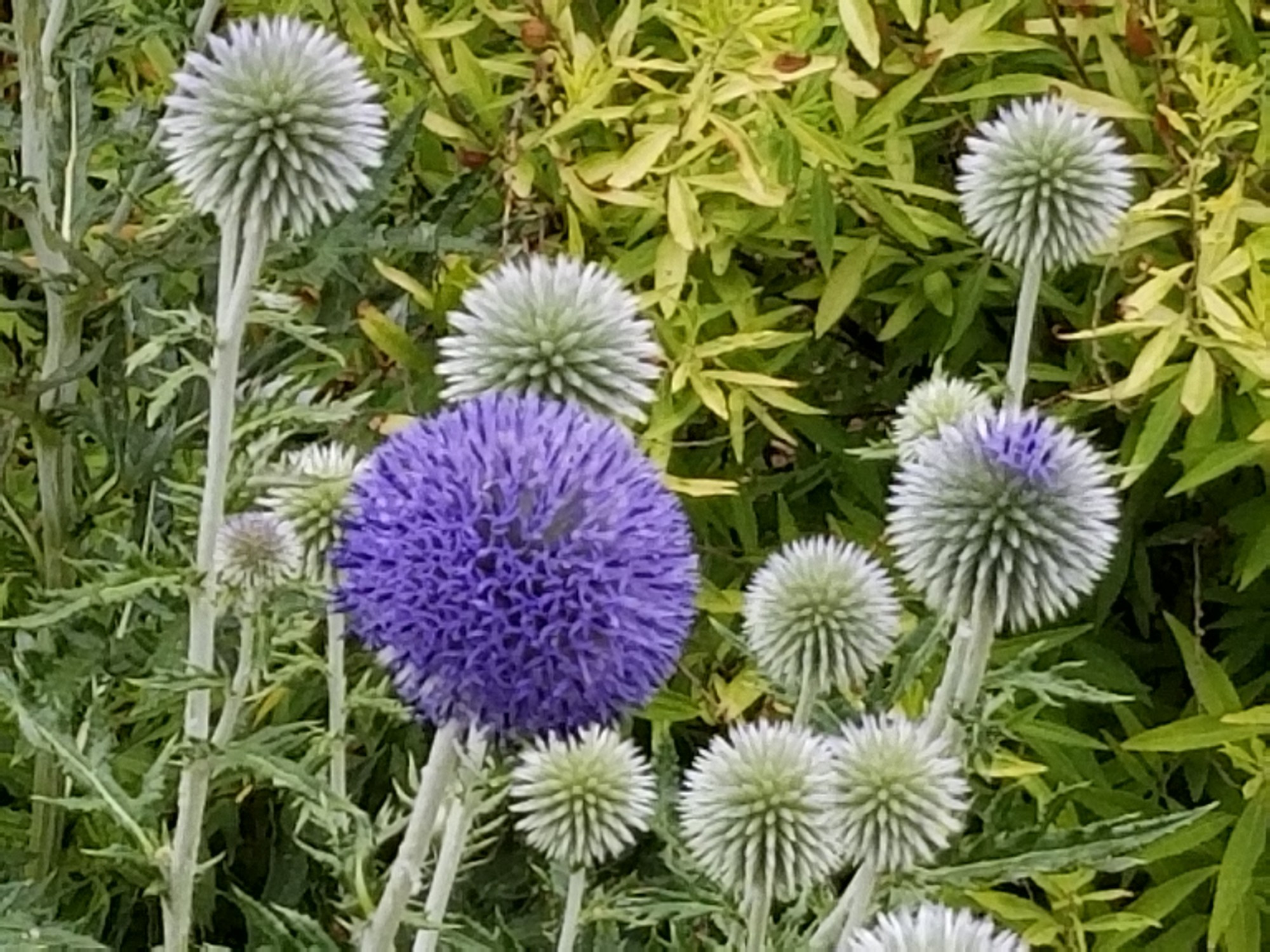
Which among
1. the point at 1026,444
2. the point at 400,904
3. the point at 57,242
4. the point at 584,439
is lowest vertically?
the point at 400,904

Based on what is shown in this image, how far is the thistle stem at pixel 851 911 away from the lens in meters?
1.19

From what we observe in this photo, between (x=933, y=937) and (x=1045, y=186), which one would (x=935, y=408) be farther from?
(x=933, y=937)

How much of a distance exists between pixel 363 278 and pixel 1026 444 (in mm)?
815

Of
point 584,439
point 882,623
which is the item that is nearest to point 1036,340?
point 882,623

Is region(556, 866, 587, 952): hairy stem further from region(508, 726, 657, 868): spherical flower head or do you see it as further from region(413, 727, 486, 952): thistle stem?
region(413, 727, 486, 952): thistle stem

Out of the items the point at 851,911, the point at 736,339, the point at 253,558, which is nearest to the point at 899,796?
the point at 851,911

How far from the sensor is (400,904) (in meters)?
1.01

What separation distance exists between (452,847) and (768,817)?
0.95 feet

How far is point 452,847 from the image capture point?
3.46ft

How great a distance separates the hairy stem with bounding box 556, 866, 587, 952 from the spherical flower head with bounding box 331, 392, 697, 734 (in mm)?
276

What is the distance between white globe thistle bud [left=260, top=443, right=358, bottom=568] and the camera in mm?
1333

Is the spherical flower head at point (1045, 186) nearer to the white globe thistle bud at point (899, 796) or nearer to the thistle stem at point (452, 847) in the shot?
the white globe thistle bud at point (899, 796)

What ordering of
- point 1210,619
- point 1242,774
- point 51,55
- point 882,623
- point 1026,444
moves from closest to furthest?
point 1026,444 < point 882,623 < point 51,55 < point 1242,774 < point 1210,619

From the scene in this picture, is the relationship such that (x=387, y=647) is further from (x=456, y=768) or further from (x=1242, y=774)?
(x=1242, y=774)
